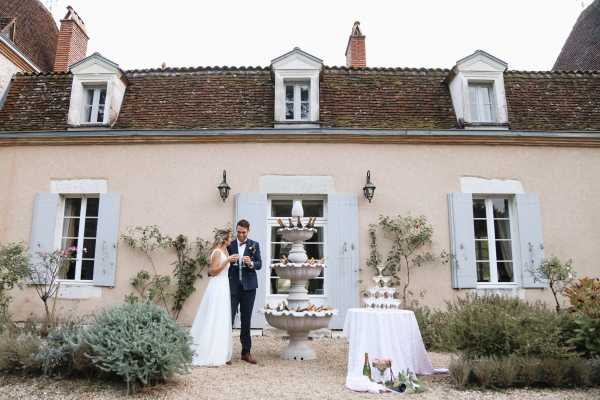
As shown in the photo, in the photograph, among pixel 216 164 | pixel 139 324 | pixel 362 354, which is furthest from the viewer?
pixel 216 164

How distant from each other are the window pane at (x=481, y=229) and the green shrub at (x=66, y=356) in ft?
22.4

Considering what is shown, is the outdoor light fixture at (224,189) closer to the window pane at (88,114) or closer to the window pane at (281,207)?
the window pane at (281,207)

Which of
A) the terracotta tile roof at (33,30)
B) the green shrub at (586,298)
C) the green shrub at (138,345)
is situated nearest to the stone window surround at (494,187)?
the green shrub at (586,298)

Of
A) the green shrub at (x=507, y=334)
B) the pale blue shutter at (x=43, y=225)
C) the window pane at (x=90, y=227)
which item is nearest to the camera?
the green shrub at (x=507, y=334)

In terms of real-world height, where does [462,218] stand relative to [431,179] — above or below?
below

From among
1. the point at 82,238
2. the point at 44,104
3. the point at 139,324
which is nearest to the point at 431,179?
the point at 139,324

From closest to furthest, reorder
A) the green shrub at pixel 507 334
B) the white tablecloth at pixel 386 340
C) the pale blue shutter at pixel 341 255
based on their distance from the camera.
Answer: the green shrub at pixel 507 334, the white tablecloth at pixel 386 340, the pale blue shutter at pixel 341 255

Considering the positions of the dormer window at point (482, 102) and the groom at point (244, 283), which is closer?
the groom at point (244, 283)

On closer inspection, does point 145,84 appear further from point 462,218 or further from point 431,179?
point 462,218

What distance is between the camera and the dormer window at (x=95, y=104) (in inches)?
349

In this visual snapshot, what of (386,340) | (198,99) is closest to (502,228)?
(386,340)

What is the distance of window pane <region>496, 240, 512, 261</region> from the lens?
8164 millimetres

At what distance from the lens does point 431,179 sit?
324 inches

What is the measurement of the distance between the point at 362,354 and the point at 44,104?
8.38m
